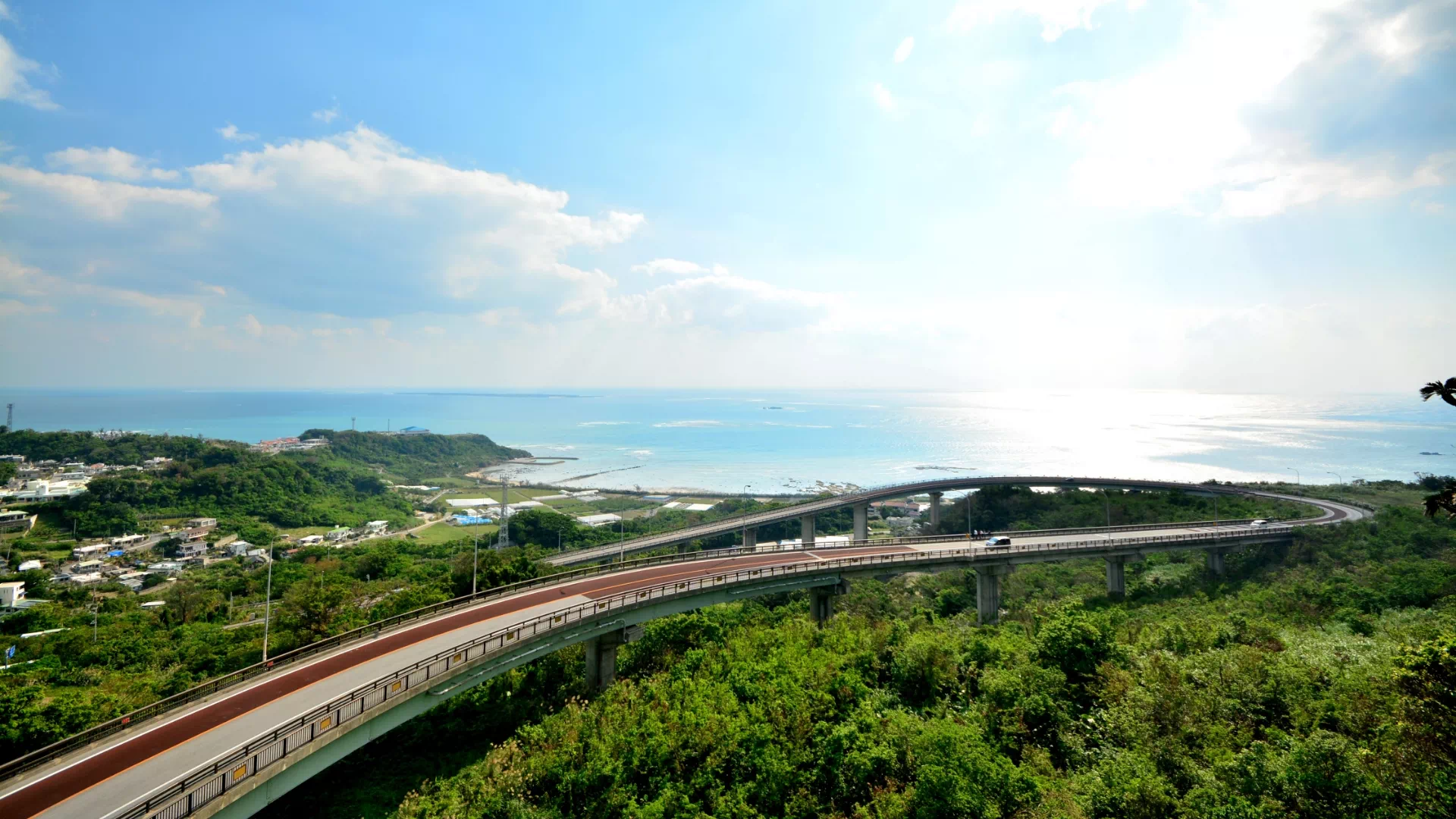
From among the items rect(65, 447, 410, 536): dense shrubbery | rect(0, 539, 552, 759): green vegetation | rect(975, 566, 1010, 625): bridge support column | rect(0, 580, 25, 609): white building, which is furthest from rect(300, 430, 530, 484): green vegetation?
rect(975, 566, 1010, 625): bridge support column

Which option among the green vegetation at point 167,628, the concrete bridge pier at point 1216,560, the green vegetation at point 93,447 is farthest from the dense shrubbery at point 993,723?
the green vegetation at point 93,447

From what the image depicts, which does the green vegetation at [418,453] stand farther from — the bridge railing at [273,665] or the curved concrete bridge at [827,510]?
the bridge railing at [273,665]

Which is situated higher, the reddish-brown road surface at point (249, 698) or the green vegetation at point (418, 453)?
the reddish-brown road surface at point (249, 698)

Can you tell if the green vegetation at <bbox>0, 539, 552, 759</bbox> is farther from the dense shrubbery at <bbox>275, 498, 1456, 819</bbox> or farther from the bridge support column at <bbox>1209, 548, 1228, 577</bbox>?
the bridge support column at <bbox>1209, 548, 1228, 577</bbox>

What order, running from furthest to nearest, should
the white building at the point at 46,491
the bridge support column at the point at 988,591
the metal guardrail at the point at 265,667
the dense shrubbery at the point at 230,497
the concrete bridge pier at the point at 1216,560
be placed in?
the white building at the point at 46,491, the dense shrubbery at the point at 230,497, the concrete bridge pier at the point at 1216,560, the bridge support column at the point at 988,591, the metal guardrail at the point at 265,667

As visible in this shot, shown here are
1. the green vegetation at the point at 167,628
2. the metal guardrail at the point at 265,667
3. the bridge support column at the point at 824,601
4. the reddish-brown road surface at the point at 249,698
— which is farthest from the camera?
the bridge support column at the point at 824,601

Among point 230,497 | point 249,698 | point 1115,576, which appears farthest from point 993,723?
point 230,497
